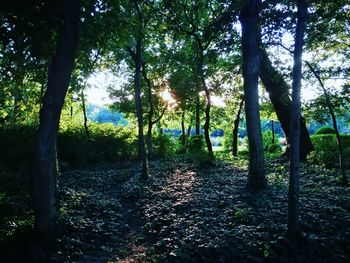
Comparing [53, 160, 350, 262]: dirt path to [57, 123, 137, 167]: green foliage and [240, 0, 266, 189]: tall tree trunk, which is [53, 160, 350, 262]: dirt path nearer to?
[240, 0, 266, 189]: tall tree trunk

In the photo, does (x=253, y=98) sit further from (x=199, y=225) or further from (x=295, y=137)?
(x=199, y=225)

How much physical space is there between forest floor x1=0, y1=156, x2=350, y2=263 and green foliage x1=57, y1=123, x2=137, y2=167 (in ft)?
24.8

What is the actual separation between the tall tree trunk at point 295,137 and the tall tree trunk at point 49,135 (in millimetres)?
5380

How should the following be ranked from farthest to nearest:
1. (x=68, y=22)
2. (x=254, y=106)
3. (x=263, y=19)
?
(x=254, y=106)
(x=263, y=19)
(x=68, y=22)

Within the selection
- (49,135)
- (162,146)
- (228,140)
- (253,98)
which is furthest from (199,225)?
(228,140)

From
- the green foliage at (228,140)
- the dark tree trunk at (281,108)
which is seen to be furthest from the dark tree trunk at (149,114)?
the green foliage at (228,140)

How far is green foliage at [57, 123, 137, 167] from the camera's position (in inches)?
789

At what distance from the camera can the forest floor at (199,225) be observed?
254 inches

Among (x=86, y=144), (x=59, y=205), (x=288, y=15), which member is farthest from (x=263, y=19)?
(x=86, y=144)

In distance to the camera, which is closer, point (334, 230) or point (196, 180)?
point (334, 230)

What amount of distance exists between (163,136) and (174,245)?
20.8 meters

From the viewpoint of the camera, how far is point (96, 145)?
2288 cm

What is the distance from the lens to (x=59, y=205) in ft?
33.2

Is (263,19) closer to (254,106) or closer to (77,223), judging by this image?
(254,106)
